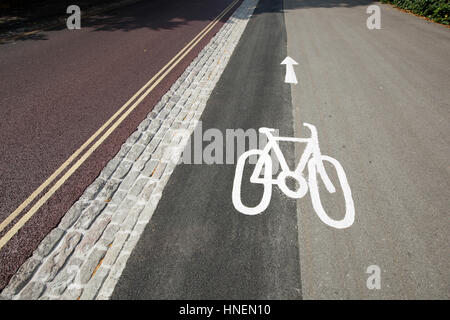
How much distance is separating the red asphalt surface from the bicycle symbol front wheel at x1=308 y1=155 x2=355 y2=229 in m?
3.85

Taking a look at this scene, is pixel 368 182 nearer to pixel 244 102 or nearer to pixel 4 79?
pixel 244 102

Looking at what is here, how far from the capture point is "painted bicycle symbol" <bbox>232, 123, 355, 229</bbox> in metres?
3.64

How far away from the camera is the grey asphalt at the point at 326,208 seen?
9.40 feet

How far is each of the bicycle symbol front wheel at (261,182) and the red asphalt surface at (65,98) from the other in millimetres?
2550

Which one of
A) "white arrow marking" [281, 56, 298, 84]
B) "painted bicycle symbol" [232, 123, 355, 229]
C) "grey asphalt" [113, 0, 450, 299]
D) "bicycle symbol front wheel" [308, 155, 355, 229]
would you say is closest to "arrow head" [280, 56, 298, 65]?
"white arrow marking" [281, 56, 298, 84]

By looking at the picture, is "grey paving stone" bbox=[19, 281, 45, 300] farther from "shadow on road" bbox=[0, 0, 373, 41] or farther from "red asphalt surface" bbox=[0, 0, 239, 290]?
"shadow on road" bbox=[0, 0, 373, 41]

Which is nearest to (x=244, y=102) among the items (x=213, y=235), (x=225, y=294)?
(x=213, y=235)

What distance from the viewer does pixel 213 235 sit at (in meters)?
3.37

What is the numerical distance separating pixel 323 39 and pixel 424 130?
7.31m

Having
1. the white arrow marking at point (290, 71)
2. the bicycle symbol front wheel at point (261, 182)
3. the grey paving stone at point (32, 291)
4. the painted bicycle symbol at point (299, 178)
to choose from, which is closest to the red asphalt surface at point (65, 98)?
the grey paving stone at point (32, 291)

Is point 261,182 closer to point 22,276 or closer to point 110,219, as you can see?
point 110,219

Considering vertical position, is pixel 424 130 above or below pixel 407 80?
below

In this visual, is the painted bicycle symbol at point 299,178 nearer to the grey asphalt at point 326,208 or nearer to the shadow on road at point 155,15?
the grey asphalt at point 326,208

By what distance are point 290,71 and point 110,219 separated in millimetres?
7030
